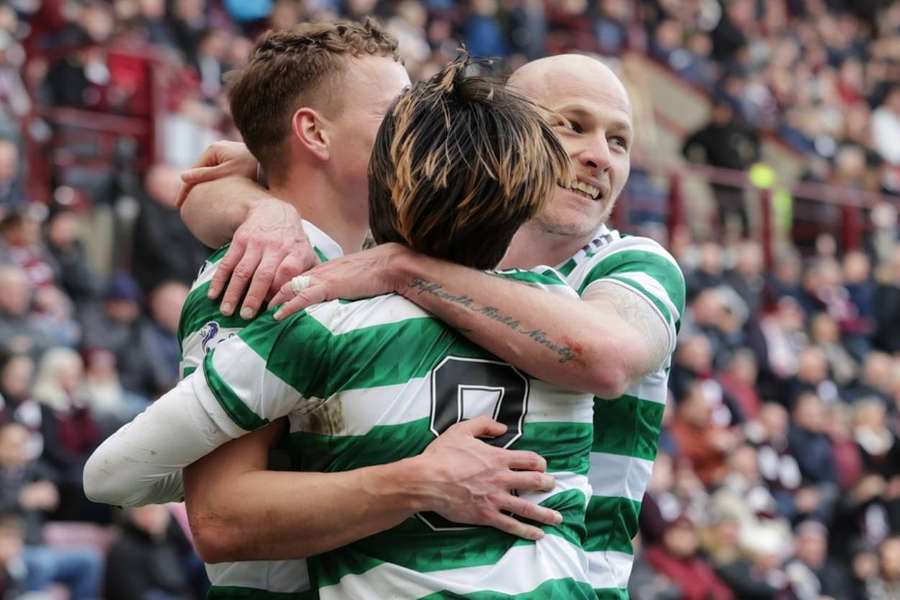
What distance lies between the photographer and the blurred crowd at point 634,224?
924 cm

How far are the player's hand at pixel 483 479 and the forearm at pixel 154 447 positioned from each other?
1.33 feet

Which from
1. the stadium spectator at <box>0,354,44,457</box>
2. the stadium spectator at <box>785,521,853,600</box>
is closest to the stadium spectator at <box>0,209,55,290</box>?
the stadium spectator at <box>0,354,44,457</box>

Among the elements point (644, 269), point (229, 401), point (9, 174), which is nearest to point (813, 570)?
point (9, 174)

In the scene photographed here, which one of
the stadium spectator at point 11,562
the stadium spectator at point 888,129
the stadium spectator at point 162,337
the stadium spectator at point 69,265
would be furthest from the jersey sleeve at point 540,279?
the stadium spectator at point 888,129

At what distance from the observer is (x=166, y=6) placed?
14062 millimetres

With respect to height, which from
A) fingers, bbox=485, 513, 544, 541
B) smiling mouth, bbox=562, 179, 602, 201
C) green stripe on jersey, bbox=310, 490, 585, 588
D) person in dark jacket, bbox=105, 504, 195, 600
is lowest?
person in dark jacket, bbox=105, 504, 195, 600

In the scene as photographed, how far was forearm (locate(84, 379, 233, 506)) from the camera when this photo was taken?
295 centimetres

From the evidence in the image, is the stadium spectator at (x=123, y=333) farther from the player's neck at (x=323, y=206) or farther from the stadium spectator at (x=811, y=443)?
the player's neck at (x=323, y=206)

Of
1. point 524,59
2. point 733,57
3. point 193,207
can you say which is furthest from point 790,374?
point 193,207

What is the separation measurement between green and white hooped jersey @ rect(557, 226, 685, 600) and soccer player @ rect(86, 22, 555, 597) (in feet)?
1.82

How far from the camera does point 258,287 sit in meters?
3.09

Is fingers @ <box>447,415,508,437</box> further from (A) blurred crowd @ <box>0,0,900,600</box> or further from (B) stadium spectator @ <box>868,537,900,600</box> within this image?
(B) stadium spectator @ <box>868,537,900,600</box>

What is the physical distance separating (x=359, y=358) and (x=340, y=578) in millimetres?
415

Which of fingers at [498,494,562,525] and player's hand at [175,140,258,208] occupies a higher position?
player's hand at [175,140,258,208]
